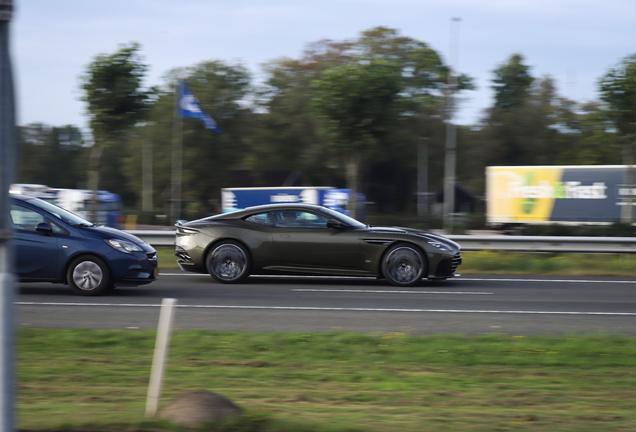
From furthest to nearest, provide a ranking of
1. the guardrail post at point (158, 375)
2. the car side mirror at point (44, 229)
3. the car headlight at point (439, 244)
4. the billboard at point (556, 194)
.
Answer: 1. the billboard at point (556, 194)
2. the car headlight at point (439, 244)
3. the car side mirror at point (44, 229)
4. the guardrail post at point (158, 375)

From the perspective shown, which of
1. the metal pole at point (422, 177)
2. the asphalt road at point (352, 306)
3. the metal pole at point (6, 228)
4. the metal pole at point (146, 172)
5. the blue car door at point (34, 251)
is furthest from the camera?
the metal pole at point (146, 172)

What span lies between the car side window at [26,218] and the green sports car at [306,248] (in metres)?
2.76

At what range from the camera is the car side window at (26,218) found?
10.0m

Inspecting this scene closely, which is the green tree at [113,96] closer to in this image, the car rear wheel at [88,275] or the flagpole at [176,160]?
the car rear wheel at [88,275]

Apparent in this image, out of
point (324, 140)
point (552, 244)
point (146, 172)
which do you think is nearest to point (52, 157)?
point (146, 172)

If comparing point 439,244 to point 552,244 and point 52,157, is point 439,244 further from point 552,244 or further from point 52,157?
point 52,157

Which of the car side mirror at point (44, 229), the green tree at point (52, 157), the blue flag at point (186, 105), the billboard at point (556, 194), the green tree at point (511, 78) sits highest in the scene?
the green tree at point (511, 78)

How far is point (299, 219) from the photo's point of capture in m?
12.1

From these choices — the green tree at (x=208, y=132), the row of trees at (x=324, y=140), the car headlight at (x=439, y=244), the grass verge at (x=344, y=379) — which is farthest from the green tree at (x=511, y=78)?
the grass verge at (x=344, y=379)

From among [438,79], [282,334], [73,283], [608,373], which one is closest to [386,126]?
[73,283]

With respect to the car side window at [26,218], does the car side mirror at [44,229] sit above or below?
below

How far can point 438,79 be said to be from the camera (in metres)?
48.3

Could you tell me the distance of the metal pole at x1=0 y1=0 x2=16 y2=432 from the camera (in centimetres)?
328

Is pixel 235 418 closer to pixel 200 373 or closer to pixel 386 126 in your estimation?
pixel 200 373
